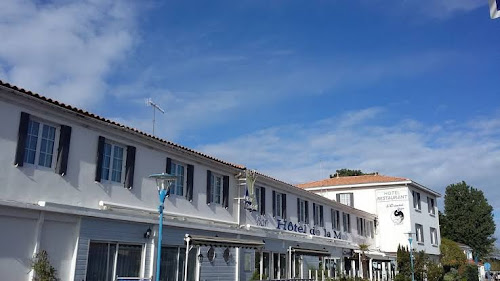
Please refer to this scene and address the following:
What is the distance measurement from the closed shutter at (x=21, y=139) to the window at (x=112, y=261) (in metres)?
3.08

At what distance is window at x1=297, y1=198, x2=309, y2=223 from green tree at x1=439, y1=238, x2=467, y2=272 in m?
23.9

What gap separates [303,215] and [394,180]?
624 inches

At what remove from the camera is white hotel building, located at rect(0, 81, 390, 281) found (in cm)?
1138

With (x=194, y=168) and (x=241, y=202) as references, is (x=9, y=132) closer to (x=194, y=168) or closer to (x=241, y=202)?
(x=194, y=168)

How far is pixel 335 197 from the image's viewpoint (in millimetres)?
42156

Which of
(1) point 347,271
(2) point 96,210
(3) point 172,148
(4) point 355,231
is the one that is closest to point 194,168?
(3) point 172,148

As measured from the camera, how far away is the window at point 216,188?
1938 centimetres

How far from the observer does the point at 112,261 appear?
1352 centimetres

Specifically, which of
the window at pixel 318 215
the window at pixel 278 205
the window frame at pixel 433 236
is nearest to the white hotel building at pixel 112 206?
the window at pixel 278 205

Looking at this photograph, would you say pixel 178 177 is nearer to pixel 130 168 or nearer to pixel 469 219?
pixel 130 168

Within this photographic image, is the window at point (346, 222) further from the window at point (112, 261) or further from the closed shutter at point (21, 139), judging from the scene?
the closed shutter at point (21, 139)

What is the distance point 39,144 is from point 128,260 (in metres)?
4.39

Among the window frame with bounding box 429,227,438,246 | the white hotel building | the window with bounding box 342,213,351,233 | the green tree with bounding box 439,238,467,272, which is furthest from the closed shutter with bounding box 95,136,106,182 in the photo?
the green tree with bounding box 439,238,467,272

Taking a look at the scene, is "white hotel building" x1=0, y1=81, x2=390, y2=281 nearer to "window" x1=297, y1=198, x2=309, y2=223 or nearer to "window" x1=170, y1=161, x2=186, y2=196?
"window" x1=170, y1=161, x2=186, y2=196
